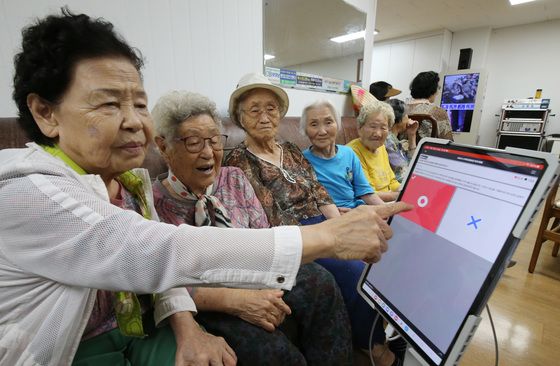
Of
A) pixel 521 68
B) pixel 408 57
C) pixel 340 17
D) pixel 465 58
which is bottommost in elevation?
pixel 340 17

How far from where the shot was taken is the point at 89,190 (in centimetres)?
55

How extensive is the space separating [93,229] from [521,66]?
817 cm

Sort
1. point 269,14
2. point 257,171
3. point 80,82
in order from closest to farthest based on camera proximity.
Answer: point 80,82 < point 257,171 < point 269,14

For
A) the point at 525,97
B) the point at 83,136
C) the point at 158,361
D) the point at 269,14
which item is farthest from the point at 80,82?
the point at 525,97

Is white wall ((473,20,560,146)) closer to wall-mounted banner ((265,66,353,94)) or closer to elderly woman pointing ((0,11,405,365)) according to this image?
wall-mounted banner ((265,66,353,94))

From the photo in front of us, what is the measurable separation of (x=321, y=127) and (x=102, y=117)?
1.29 m

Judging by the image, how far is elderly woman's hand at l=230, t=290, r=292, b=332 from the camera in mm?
831

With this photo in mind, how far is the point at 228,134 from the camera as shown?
5.41ft

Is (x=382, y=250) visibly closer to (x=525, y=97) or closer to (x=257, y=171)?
(x=257, y=171)

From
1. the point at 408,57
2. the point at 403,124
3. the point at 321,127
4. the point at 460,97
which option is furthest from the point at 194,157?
the point at 408,57

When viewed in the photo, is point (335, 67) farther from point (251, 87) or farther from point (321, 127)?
point (251, 87)

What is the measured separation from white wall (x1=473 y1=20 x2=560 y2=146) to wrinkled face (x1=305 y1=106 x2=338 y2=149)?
6514 millimetres

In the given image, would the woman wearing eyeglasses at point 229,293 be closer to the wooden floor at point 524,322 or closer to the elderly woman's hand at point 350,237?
the elderly woman's hand at point 350,237

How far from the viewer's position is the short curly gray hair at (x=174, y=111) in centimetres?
104
